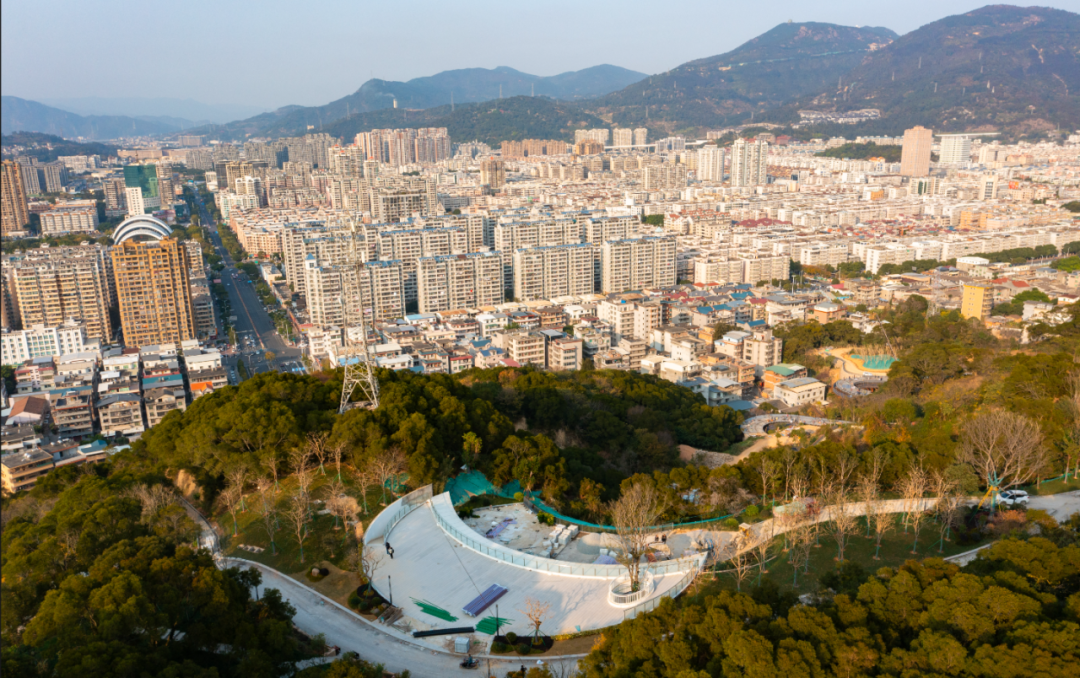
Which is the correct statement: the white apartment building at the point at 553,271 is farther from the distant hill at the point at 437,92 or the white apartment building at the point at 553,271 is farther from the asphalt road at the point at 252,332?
the distant hill at the point at 437,92

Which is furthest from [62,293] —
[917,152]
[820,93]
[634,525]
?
[820,93]

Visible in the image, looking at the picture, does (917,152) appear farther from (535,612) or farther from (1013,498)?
(535,612)

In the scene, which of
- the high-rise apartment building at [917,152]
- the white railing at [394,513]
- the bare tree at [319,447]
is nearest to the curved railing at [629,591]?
the white railing at [394,513]

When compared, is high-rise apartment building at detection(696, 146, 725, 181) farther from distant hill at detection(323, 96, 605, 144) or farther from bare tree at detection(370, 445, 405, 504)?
bare tree at detection(370, 445, 405, 504)

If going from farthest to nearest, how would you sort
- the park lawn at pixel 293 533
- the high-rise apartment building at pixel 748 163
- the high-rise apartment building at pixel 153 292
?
1. the high-rise apartment building at pixel 748 163
2. the high-rise apartment building at pixel 153 292
3. the park lawn at pixel 293 533

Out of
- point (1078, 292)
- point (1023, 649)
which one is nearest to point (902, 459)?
point (1023, 649)

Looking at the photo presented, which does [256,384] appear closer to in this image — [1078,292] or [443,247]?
[443,247]
